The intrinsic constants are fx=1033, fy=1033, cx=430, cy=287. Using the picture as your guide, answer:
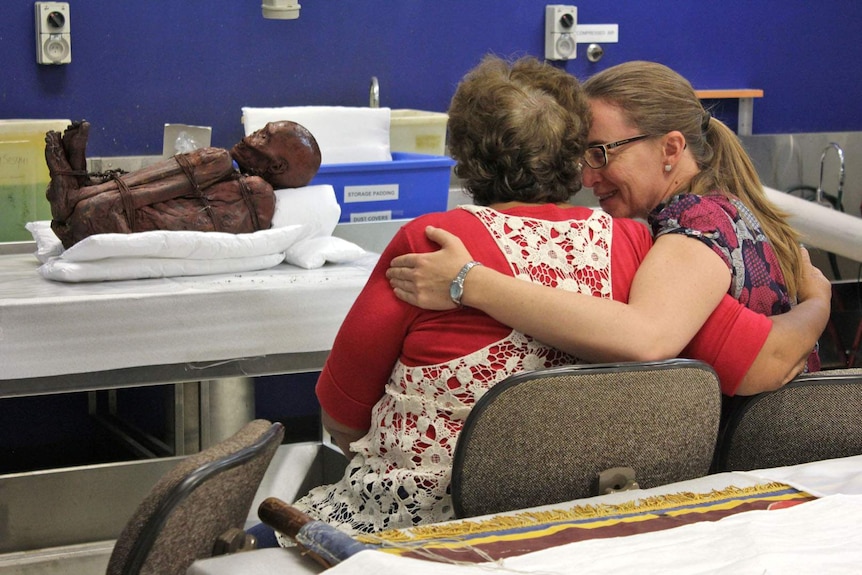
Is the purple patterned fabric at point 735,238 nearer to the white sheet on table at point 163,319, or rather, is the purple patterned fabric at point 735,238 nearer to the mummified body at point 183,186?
the white sheet on table at point 163,319

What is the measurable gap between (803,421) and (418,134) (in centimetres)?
187

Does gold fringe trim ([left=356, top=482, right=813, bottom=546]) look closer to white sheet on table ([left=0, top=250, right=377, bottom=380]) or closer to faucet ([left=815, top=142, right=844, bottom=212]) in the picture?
white sheet on table ([left=0, top=250, right=377, bottom=380])

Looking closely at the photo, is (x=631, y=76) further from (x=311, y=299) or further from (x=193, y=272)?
(x=193, y=272)

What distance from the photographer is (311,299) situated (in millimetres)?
1991

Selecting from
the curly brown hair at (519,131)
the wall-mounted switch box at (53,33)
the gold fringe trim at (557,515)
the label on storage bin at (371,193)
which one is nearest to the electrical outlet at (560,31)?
the label on storage bin at (371,193)

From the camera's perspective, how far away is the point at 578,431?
1.20 metres

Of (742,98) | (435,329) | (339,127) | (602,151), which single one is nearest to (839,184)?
(742,98)

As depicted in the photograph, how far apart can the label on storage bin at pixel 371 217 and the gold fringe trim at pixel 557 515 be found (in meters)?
1.52

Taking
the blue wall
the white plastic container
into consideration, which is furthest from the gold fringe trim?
the blue wall

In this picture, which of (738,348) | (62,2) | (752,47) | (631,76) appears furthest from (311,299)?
(752,47)

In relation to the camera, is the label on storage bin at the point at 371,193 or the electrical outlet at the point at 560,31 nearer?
the label on storage bin at the point at 371,193

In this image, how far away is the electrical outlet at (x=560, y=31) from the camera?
3824 millimetres

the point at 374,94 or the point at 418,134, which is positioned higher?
the point at 374,94
